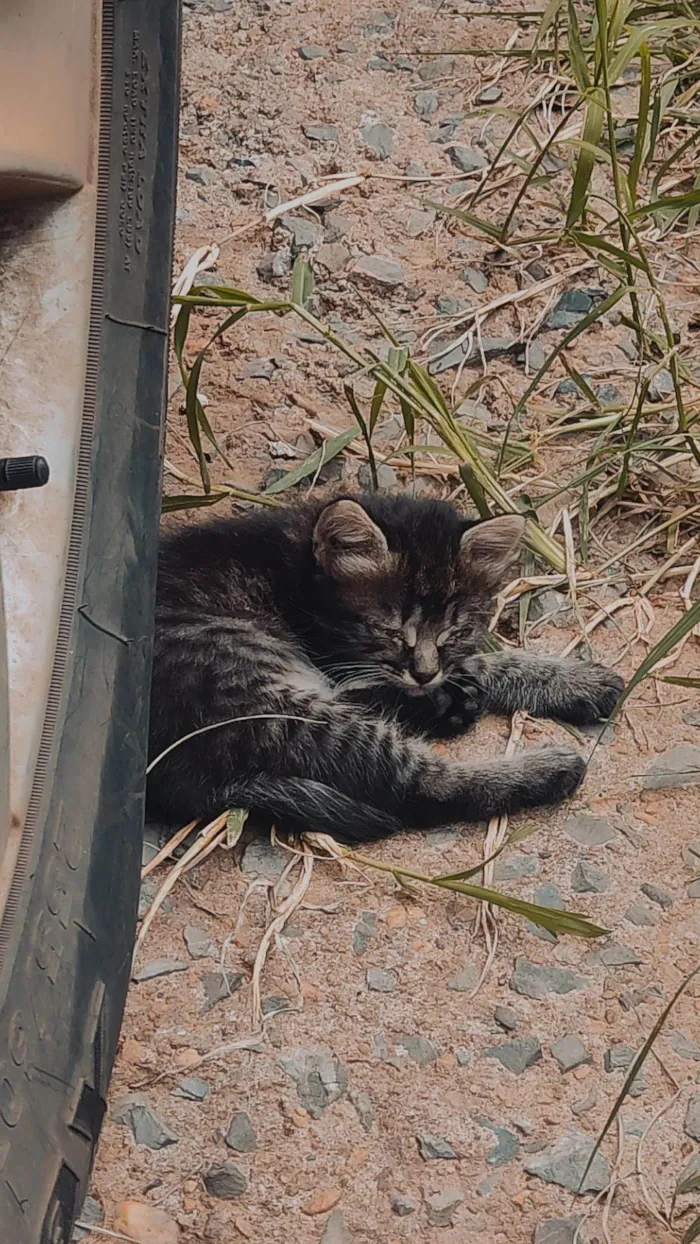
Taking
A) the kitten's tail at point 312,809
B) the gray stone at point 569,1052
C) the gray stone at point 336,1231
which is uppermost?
the kitten's tail at point 312,809

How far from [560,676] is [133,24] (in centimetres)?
147

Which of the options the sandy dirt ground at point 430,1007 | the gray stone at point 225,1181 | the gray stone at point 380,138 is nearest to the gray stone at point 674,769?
the sandy dirt ground at point 430,1007

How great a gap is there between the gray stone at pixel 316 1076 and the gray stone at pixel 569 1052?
0.31 meters

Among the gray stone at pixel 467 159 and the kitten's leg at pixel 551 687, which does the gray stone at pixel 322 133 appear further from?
the kitten's leg at pixel 551 687

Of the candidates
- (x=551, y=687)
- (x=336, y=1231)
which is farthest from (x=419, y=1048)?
(x=551, y=687)

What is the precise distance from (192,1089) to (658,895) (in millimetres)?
844

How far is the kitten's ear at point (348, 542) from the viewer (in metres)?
2.94

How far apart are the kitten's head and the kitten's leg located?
0.15 meters

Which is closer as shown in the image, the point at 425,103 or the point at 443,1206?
the point at 443,1206

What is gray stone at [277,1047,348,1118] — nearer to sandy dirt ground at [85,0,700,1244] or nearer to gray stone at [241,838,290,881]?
sandy dirt ground at [85,0,700,1244]

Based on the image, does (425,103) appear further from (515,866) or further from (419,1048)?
(419,1048)

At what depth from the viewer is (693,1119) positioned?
1970mm

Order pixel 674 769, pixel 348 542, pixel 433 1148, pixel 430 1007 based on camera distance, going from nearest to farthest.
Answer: pixel 433 1148 < pixel 430 1007 < pixel 674 769 < pixel 348 542

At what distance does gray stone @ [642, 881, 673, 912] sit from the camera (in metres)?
2.34
